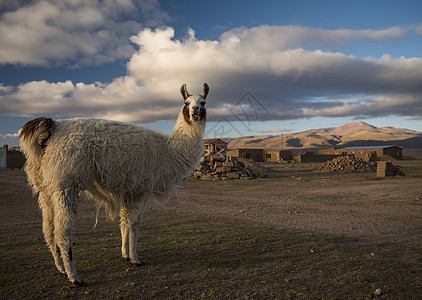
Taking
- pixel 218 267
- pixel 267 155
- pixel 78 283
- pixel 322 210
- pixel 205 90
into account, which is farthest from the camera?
pixel 267 155

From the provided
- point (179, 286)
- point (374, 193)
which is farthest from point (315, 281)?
point (374, 193)

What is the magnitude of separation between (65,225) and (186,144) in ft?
7.57

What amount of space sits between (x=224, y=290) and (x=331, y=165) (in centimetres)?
2563

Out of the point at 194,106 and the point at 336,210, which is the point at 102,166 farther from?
the point at 336,210

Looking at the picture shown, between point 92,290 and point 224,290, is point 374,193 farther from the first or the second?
point 92,290

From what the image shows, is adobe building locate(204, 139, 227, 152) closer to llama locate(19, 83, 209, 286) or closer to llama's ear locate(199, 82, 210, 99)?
llama's ear locate(199, 82, 210, 99)

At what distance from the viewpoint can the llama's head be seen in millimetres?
5117

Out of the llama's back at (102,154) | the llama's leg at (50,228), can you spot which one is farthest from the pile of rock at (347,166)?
the llama's leg at (50,228)

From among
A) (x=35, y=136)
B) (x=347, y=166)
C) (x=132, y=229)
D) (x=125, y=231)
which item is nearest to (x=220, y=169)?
(x=347, y=166)

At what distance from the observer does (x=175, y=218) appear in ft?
26.4

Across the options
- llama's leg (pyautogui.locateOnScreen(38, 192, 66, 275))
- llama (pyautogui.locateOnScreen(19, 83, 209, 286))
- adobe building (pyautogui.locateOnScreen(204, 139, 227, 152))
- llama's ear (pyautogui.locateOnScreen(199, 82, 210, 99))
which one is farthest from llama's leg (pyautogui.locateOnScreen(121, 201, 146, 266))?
adobe building (pyautogui.locateOnScreen(204, 139, 227, 152))

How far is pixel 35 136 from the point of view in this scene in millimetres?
3930

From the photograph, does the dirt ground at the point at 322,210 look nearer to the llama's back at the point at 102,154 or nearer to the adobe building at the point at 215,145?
the llama's back at the point at 102,154

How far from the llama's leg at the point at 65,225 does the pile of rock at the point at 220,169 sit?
15697mm
